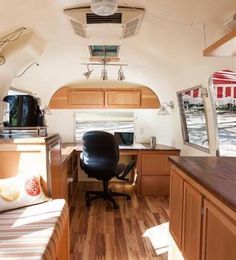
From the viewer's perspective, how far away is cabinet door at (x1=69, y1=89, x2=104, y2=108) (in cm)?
530

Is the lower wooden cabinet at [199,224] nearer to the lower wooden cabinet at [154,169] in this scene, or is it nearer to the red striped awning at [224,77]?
the red striped awning at [224,77]

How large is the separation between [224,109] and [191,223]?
5.27 ft

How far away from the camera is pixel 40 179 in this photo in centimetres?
229

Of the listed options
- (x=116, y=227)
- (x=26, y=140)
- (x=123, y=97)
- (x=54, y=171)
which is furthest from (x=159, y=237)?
(x=123, y=97)

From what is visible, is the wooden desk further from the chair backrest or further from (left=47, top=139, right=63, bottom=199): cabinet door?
(left=47, top=139, right=63, bottom=199): cabinet door

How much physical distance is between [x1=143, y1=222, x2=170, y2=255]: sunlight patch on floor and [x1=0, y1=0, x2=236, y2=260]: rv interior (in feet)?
0.04

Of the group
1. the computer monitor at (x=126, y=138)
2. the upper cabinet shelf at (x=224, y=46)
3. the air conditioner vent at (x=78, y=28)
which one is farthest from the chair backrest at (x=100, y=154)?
the upper cabinet shelf at (x=224, y=46)

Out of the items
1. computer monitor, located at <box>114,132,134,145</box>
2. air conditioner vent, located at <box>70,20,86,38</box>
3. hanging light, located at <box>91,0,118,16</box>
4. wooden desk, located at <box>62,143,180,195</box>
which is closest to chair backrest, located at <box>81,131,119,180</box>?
wooden desk, located at <box>62,143,180,195</box>

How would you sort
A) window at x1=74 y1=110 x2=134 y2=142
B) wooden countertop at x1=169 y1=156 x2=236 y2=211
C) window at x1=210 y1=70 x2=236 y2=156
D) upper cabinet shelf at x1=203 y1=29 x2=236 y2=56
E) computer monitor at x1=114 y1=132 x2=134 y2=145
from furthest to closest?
window at x1=74 y1=110 x2=134 y2=142 → computer monitor at x1=114 y1=132 x2=134 y2=145 → window at x1=210 y1=70 x2=236 y2=156 → upper cabinet shelf at x1=203 y1=29 x2=236 y2=56 → wooden countertop at x1=169 y1=156 x2=236 y2=211

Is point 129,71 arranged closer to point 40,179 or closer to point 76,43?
point 76,43

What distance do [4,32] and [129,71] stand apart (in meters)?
2.44

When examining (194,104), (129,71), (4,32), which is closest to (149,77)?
(129,71)

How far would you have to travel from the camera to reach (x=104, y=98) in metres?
5.31

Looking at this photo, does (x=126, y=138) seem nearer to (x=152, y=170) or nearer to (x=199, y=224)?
(x=152, y=170)
